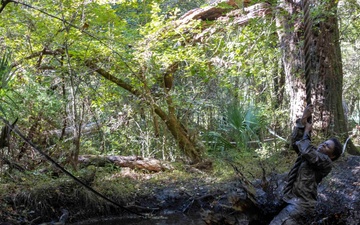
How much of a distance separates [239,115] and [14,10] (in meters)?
6.30

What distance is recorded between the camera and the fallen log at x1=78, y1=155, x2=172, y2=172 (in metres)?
9.09

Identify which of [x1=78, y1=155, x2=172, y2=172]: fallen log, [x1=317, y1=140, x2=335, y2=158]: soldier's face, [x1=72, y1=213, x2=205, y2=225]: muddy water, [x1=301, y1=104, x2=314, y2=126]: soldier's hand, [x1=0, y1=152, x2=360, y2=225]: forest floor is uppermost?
[x1=301, y1=104, x2=314, y2=126]: soldier's hand

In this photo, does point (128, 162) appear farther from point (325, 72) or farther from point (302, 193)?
point (302, 193)

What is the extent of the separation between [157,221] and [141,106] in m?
3.45

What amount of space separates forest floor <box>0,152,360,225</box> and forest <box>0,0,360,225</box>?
22 mm

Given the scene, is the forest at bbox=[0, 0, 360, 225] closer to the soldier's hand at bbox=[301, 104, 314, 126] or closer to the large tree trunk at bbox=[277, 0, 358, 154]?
the large tree trunk at bbox=[277, 0, 358, 154]

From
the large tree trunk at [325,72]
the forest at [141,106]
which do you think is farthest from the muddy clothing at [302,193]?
the large tree trunk at [325,72]

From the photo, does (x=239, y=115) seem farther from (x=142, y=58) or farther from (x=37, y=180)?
(x=37, y=180)

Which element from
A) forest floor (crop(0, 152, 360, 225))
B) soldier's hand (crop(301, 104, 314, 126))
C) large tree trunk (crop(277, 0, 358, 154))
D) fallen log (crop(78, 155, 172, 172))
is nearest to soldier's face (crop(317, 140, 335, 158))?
soldier's hand (crop(301, 104, 314, 126))

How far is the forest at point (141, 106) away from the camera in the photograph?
23.7 ft

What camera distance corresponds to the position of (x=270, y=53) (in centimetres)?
1111

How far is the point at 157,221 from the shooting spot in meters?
6.94

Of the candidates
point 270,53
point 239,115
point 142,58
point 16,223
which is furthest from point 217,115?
point 16,223

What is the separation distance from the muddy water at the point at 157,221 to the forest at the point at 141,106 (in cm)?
4
